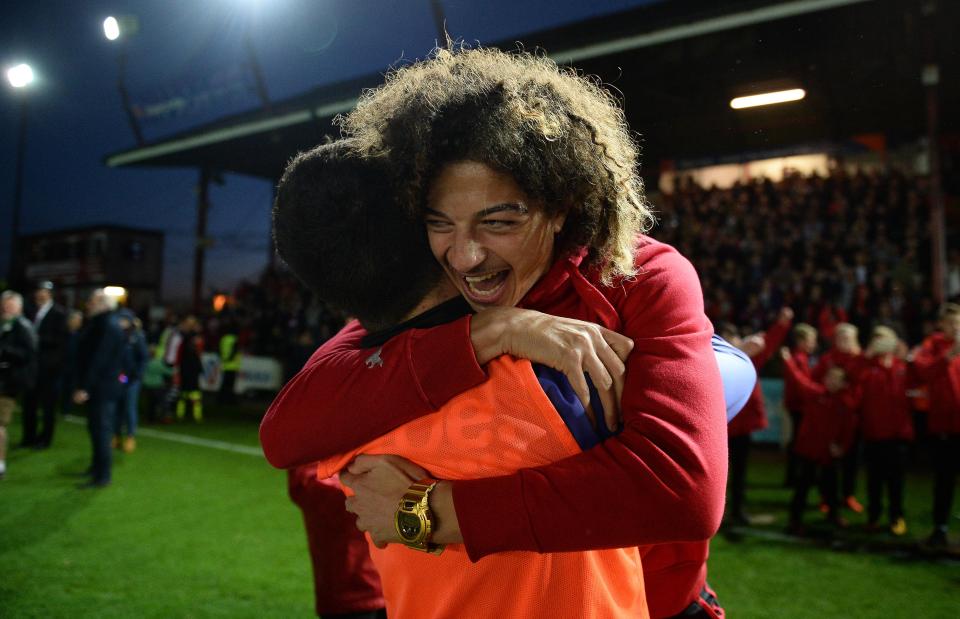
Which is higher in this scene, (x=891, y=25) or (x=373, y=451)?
(x=891, y=25)

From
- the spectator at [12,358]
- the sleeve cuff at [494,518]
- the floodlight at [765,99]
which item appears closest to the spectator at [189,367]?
the spectator at [12,358]

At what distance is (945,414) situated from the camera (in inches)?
236

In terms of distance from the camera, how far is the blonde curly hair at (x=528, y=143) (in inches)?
53.4

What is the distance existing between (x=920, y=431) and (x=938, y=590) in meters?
5.95

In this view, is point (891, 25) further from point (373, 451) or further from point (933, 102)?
point (373, 451)

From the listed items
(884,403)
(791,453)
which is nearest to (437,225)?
(884,403)

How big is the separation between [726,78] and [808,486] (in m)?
4.53

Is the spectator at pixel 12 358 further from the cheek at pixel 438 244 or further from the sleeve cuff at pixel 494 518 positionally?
the sleeve cuff at pixel 494 518

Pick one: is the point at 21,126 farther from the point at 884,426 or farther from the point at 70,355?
the point at 884,426

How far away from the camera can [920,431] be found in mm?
9789

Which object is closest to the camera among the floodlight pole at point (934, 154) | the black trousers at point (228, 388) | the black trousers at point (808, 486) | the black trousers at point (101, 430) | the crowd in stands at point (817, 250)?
the black trousers at point (808, 486)

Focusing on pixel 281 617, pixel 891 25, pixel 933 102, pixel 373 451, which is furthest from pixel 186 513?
pixel 933 102

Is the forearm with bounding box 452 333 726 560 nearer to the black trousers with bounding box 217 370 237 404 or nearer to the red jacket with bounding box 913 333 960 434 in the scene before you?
the red jacket with bounding box 913 333 960 434

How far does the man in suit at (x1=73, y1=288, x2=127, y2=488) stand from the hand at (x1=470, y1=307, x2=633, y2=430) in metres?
7.39
